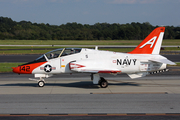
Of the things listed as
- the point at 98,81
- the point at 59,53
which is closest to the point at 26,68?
the point at 59,53

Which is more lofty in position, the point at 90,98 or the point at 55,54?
the point at 55,54

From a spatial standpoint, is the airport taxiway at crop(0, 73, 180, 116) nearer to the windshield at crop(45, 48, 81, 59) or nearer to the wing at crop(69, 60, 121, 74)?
the wing at crop(69, 60, 121, 74)

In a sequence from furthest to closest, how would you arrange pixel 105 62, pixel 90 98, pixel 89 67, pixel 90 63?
1. pixel 105 62
2. pixel 90 63
3. pixel 89 67
4. pixel 90 98

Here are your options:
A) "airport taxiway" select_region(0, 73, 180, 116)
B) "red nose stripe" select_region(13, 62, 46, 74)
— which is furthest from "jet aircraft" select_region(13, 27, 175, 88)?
"airport taxiway" select_region(0, 73, 180, 116)

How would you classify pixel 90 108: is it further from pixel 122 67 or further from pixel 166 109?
pixel 122 67

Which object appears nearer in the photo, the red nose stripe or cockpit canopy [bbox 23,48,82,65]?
the red nose stripe

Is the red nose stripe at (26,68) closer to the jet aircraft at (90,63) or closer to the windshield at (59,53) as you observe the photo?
the jet aircraft at (90,63)

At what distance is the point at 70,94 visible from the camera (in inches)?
570

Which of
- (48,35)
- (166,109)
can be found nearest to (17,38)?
(48,35)

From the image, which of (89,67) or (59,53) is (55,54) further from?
(89,67)

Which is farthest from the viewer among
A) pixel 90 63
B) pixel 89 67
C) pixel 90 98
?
pixel 90 63

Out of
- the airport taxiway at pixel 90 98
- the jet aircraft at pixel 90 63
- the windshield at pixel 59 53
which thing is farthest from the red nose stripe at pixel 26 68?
the airport taxiway at pixel 90 98

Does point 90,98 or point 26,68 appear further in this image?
point 26,68

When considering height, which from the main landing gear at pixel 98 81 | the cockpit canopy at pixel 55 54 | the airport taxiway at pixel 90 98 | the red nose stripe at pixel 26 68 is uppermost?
the cockpit canopy at pixel 55 54
